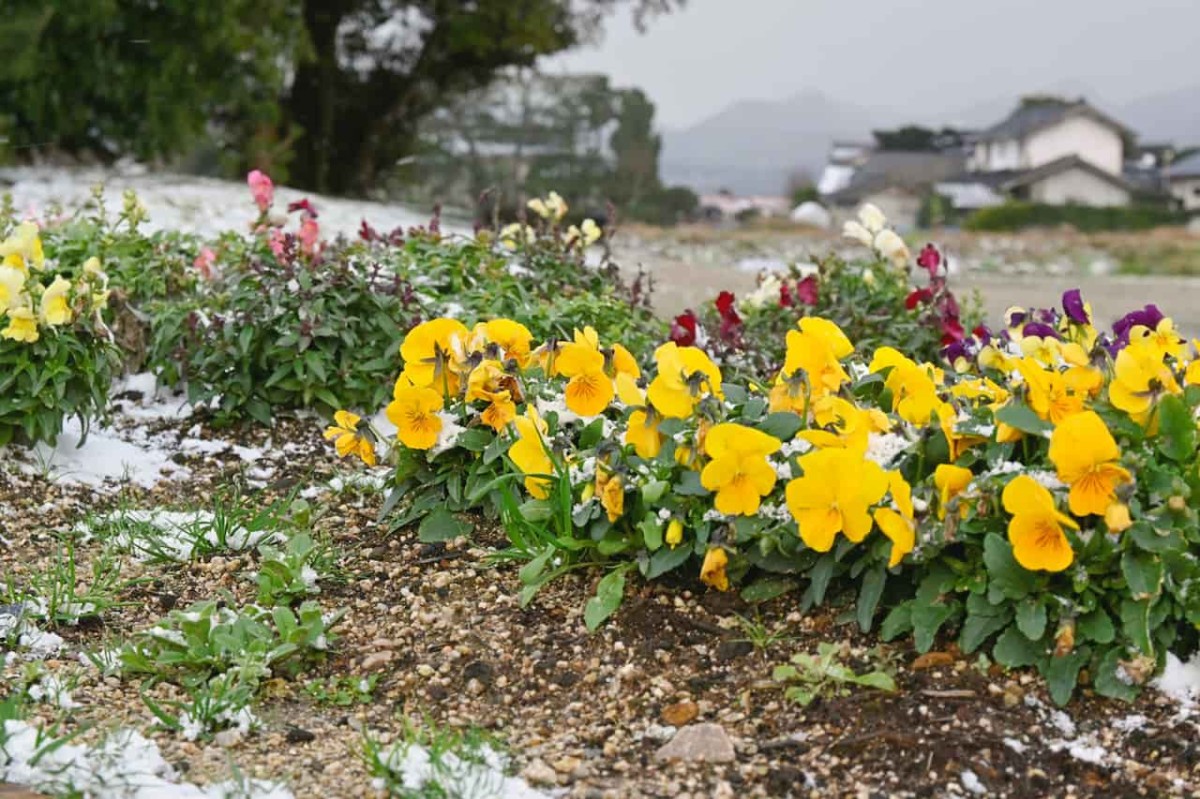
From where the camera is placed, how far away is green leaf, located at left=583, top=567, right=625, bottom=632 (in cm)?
215

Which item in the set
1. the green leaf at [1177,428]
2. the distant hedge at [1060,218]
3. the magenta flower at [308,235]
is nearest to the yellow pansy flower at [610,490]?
the green leaf at [1177,428]

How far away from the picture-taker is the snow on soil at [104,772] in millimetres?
1736

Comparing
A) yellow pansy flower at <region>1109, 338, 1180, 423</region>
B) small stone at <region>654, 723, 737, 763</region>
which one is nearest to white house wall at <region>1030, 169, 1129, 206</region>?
yellow pansy flower at <region>1109, 338, 1180, 423</region>

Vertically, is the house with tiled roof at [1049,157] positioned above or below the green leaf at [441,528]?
above

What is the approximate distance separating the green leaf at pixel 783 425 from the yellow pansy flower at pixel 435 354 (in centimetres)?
62

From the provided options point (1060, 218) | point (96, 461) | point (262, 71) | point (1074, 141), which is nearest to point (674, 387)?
point (96, 461)

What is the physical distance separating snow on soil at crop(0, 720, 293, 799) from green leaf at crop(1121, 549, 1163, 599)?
1.21 meters

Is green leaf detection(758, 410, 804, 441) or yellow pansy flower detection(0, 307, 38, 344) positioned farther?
yellow pansy flower detection(0, 307, 38, 344)

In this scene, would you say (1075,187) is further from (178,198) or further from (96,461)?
(96,461)

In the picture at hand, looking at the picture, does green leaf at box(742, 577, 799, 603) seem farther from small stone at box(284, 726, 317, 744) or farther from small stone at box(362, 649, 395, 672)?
small stone at box(284, 726, 317, 744)

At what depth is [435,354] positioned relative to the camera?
98.0 inches

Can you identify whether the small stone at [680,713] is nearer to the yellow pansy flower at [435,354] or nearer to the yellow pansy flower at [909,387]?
the yellow pansy flower at [909,387]

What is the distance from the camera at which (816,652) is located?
2074mm

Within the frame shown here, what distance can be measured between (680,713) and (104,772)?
0.80m
